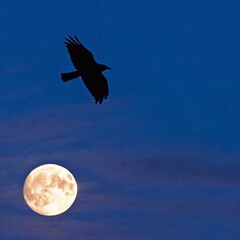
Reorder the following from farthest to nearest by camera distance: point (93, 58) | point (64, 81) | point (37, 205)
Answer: point (37, 205) → point (93, 58) → point (64, 81)

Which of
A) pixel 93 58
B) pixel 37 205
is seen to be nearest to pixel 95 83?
pixel 93 58

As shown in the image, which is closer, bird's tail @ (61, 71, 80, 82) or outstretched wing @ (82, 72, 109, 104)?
bird's tail @ (61, 71, 80, 82)

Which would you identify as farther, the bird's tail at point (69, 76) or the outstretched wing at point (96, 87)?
the outstretched wing at point (96, 87)

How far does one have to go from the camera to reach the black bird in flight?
18.9m

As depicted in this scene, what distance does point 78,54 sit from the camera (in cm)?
1895

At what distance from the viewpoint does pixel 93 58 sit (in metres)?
19.5

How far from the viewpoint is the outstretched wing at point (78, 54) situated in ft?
62.0

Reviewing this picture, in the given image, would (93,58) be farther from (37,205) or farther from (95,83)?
(37,205)

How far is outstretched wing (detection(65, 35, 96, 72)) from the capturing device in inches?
744

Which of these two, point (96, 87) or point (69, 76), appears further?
point (96, 87)

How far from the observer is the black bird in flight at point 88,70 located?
18.9 m

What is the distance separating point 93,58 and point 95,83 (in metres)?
0.87

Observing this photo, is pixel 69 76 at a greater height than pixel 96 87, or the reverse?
pixel 96 87

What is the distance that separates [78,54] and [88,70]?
2.27 feet
